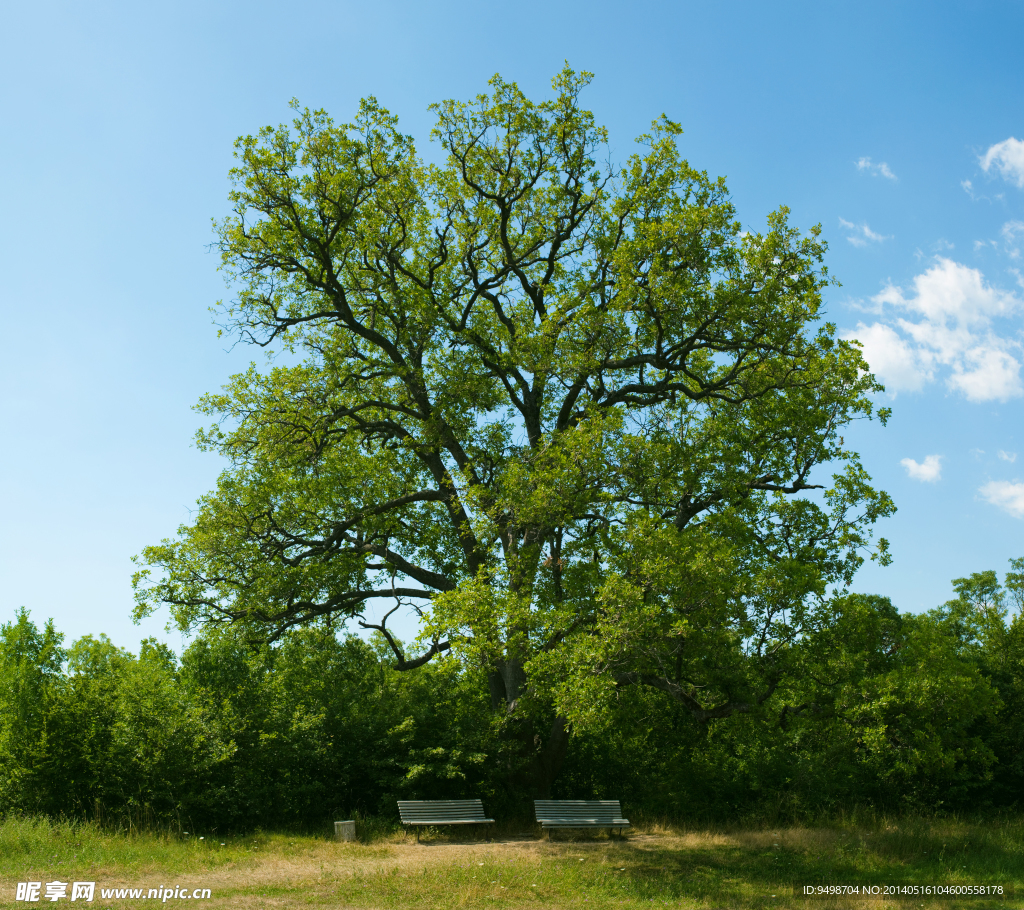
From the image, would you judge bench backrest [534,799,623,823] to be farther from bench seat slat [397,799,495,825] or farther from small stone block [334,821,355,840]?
small stone block [334,821,355,840]

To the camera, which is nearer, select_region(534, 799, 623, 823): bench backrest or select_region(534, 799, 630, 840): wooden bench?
select_region(534, 799, 630, 840): wooden bench

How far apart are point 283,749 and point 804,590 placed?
1108 cm

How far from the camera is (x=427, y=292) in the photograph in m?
19.8

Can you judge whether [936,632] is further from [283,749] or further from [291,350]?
[291,350]

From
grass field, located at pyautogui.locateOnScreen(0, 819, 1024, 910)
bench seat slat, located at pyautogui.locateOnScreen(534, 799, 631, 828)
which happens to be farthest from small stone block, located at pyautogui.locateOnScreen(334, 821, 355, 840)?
bench seat slat, located at pyautogui.locateOnScreen(534, 799, 631, 828)

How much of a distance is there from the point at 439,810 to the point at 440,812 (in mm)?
57

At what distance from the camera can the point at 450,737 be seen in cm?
1736

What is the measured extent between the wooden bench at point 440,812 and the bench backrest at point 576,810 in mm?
1095

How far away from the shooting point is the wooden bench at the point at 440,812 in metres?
15.4

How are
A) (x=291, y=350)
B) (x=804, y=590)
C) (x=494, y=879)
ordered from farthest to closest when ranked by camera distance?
(x=291, y=350) < (x=804, y=590) < (x=494, y=879)

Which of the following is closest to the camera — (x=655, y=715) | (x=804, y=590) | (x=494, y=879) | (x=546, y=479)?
(x=494, y=879)

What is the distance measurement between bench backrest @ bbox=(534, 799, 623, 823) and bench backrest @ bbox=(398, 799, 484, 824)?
131 centimetres

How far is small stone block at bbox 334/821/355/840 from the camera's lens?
583 inches

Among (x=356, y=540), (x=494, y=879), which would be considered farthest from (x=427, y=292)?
(x=494, y=879)
